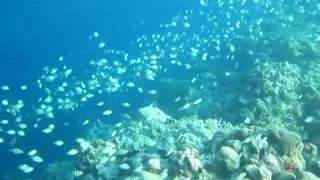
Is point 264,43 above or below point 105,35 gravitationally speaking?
below

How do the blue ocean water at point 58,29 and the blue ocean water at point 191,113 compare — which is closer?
the blue ocean water at point 191,113

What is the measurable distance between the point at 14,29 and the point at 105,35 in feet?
53.6

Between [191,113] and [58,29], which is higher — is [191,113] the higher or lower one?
the lower one

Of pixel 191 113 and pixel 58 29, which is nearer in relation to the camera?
pixel 191 113

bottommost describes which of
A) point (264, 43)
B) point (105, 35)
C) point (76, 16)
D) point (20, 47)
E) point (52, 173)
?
point (52, 173)

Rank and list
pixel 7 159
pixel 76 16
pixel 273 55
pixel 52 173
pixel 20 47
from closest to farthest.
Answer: pixel 52 173
pixel 273 55
pixel 7 159
pixel 20 47
pixel 76 16

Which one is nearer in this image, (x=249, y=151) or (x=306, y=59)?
(x=249, y=151)

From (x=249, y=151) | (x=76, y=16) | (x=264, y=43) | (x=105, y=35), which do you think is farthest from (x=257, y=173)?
(x=76, y=16)

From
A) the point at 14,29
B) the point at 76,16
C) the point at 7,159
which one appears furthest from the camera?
the point at 76,16

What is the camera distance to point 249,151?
29.1 ft

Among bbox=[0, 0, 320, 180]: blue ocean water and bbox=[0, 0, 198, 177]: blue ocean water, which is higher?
bbox=[0, 0, 198, 177]: blue ocean water

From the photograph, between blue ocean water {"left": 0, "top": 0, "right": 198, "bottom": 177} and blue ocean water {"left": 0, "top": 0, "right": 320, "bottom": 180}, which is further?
blue ocean water {"left": 0, "top": 0, "right": 198, "bottom": 177}

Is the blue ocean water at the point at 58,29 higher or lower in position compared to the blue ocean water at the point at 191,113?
higher

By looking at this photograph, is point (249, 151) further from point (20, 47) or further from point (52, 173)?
point (20, 47)
